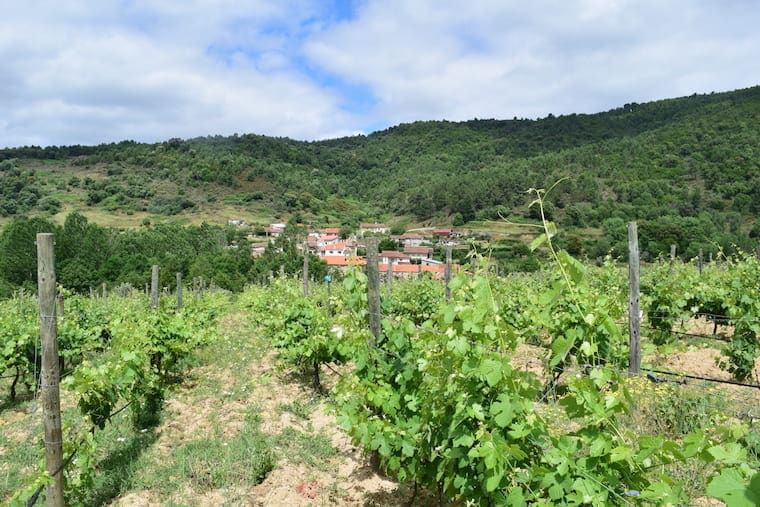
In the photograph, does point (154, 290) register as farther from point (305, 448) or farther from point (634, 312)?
point (634, 312)

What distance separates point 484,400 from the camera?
2521 mm

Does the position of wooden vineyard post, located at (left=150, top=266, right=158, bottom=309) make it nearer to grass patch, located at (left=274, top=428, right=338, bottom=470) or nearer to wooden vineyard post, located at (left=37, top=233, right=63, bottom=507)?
grass patch, located at (left=274, top=428, right=338, bottom=470)

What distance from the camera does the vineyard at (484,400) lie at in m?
2.02

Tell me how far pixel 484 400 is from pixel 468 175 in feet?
304

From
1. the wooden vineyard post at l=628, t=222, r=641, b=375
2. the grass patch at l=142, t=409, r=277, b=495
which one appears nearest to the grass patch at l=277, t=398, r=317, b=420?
the grass patch at l=142, t=409, r=277, b=495

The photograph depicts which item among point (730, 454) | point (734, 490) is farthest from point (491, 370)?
point (734, 490)

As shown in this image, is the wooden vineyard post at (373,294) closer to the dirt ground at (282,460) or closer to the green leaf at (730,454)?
the dirt ground at (282,460)

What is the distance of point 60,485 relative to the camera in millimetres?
3309

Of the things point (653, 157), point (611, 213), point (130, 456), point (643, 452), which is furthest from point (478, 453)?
point (653, 157)

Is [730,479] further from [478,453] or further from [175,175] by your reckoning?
[175,175]

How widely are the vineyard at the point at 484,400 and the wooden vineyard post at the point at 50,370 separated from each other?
0.59 ft

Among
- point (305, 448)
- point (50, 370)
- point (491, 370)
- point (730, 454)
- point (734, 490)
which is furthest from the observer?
point (305, 448)

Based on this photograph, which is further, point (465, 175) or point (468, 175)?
point (465, 175)

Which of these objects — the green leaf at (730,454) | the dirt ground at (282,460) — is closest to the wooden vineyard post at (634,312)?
the dirt ground at (282,460)
